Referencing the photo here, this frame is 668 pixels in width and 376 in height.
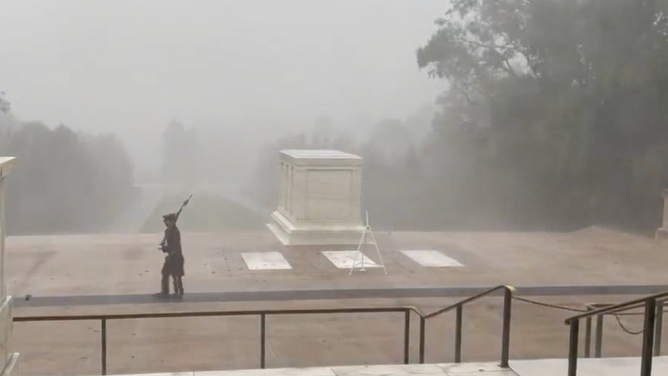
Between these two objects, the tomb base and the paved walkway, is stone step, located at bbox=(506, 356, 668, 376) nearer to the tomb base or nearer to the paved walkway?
the paved walkway

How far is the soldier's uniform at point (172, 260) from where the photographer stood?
33.4 feet

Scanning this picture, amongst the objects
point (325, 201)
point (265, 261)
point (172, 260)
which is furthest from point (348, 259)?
point (172, 260)

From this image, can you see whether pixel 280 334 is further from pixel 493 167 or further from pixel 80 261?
pixel 493 167

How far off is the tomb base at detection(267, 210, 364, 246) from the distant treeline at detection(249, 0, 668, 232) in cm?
1356

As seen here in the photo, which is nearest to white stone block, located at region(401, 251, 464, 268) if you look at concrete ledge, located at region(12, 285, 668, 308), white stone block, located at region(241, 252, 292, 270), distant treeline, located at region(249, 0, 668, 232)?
concrete ledge, located at region(12, 285, 668, 308)

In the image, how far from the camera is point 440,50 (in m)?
30.5

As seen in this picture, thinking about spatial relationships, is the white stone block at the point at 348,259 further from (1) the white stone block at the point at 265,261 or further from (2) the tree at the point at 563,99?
(2) the tree at the point at 563,99

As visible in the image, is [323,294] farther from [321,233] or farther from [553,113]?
[553,113]

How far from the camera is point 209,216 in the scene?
130ft

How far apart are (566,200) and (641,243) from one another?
1271cm

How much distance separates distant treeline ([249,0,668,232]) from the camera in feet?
82.1

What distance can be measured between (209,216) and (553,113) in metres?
19.0

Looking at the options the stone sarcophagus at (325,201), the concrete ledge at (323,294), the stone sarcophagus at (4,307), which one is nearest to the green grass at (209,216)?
the stone sarcophagus at (325,201)

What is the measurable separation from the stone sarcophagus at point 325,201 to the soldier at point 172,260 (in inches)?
173
